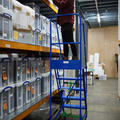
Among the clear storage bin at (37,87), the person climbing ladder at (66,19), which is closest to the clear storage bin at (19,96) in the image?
the clear storage bin at (37,87)

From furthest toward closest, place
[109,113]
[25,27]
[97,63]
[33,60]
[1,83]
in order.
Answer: [97,63] → [109,113] → [33,60] → [25,27] → [1,83]

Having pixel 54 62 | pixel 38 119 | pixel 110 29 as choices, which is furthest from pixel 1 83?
pixel 110 29

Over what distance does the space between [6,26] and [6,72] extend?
546 millimetres

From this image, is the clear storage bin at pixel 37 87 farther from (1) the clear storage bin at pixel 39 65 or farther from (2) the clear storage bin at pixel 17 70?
(2) the clear storage bin at pixel 17 70

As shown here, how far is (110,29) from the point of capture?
11539mm

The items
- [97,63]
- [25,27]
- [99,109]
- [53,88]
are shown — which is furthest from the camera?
[97,63]

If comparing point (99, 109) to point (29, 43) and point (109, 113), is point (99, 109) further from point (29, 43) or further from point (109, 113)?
point (29, 43)

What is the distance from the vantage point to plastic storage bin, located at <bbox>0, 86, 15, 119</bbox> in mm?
1767

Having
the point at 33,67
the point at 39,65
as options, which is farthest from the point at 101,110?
the point at 33,67

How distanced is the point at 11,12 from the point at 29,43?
1.96 feet

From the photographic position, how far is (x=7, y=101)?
1.86m

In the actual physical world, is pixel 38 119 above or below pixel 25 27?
below

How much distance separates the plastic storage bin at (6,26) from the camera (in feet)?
5.66

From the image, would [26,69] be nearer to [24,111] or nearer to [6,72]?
[6,72]
